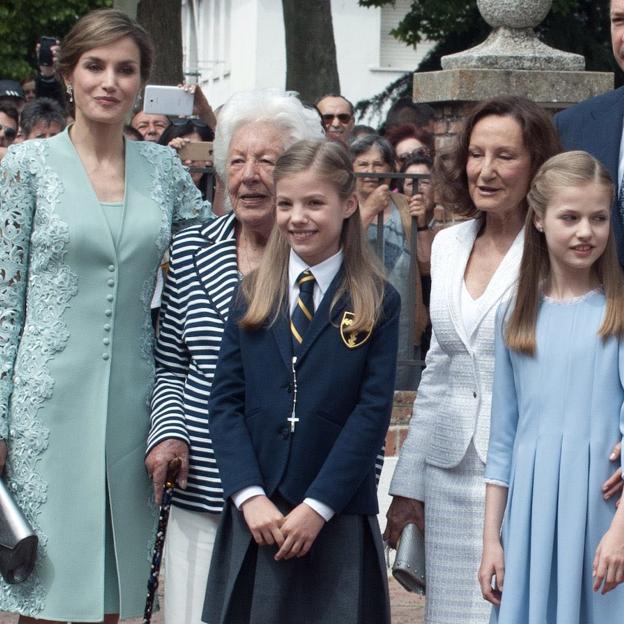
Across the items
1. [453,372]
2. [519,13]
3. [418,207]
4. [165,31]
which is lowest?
[453,372]

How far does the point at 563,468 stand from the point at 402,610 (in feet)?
10.6

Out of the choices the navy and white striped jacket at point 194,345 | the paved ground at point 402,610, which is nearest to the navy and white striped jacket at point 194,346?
the navy and white striped jacket at point 194,345

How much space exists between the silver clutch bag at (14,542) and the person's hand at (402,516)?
3.43 feet

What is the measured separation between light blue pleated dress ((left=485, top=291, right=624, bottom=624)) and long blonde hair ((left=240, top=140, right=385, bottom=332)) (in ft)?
1.44

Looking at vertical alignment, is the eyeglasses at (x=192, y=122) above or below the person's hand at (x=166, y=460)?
above

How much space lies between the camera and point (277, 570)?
4062 millimetres

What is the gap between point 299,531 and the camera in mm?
3994

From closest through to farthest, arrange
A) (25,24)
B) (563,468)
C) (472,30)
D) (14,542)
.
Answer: (563,468) → (14,542) → (472,30) → (25,24)

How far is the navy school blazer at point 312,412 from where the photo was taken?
4094 millimetres

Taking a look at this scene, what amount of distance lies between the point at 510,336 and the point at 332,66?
1419 cm

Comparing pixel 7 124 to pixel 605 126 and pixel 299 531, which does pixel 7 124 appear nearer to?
pixel 605 126

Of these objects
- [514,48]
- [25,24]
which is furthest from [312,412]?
[25,24]

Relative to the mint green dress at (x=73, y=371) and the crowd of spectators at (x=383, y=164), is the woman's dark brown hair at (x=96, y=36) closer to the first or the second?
the mint green dress at (x=73, y=371)

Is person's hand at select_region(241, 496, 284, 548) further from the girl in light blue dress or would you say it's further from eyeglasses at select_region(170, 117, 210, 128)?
eyeglasses at select_region(170, 117, 210, 128)
